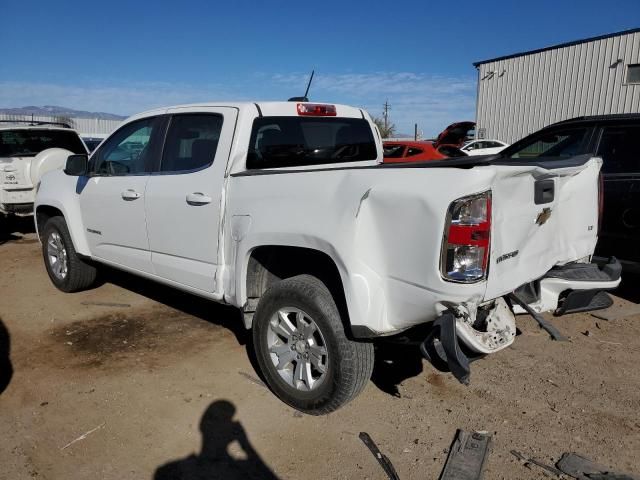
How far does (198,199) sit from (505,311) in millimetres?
2096

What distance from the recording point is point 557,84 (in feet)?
75.5

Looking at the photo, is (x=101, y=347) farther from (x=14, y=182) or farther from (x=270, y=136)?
(x=14, y=182)

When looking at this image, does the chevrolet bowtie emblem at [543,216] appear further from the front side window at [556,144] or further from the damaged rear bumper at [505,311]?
the front side window at [556,144]

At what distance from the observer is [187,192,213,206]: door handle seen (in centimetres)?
355

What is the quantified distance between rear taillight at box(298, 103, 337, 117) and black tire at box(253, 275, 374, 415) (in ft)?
5.03

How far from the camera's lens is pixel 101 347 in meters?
4.30

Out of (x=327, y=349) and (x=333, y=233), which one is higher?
(x=333, y=233)

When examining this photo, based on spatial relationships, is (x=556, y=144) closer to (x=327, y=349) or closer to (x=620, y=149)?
(x=620, y=149)

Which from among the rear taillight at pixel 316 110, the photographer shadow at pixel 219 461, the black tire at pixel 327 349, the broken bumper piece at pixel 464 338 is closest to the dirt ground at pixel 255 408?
the photographer shadow at pixel 219 461

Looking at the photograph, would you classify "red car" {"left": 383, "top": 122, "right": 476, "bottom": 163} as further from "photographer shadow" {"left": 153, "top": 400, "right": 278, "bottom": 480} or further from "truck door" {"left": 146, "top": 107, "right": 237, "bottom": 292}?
"photographer shadow" {"left": 153, "top": 400, "right": 278, "bottom": 480}

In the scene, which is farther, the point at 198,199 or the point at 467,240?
the point at 198,199

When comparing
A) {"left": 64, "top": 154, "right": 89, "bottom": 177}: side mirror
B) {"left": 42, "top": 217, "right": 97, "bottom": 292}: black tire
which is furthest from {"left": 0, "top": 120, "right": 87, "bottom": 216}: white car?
{"left": 64, "top": 154, "right": 89, "bottom": 177}: side mirror

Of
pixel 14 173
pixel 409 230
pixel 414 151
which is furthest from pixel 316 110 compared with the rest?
pixel 414 151

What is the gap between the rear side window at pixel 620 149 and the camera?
500 centimetres
